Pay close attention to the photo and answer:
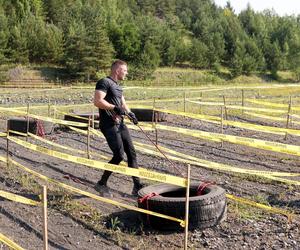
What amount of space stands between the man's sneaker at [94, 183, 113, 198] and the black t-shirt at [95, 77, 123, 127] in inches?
40.5

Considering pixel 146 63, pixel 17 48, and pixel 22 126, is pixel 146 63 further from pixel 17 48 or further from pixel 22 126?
pixel 22 126

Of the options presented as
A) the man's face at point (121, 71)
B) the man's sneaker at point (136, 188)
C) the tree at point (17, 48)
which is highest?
the tree at point (17, 48)

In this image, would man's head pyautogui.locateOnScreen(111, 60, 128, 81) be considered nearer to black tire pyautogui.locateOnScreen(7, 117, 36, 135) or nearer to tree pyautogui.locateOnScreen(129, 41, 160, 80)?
black tire pyautogui.locateOnScreen(7, 117, 36, 135)

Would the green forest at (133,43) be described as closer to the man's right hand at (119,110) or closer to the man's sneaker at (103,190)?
the man's sneaker at (103,190)

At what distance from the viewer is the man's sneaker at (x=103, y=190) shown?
26.5ft

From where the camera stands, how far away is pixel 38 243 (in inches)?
248

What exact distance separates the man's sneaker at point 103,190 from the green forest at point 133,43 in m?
53.2

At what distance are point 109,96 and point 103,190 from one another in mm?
1538

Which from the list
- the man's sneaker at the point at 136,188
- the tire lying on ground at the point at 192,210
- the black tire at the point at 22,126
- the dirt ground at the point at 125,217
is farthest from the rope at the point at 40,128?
the tire lying on ground at the point at 192,210

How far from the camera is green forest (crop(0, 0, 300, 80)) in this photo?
64750 mm

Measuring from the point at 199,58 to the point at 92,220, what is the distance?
75.0m

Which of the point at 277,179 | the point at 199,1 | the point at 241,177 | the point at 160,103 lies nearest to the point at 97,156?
the point at 241,177

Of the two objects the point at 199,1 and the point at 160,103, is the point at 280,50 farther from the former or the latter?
the point at 199,1

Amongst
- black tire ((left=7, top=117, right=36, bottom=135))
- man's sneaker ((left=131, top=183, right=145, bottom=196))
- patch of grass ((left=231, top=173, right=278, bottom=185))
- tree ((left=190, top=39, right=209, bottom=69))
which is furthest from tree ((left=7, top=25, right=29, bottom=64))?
man's sneaker ((left=131, top=183, right=145, bottom=196))
